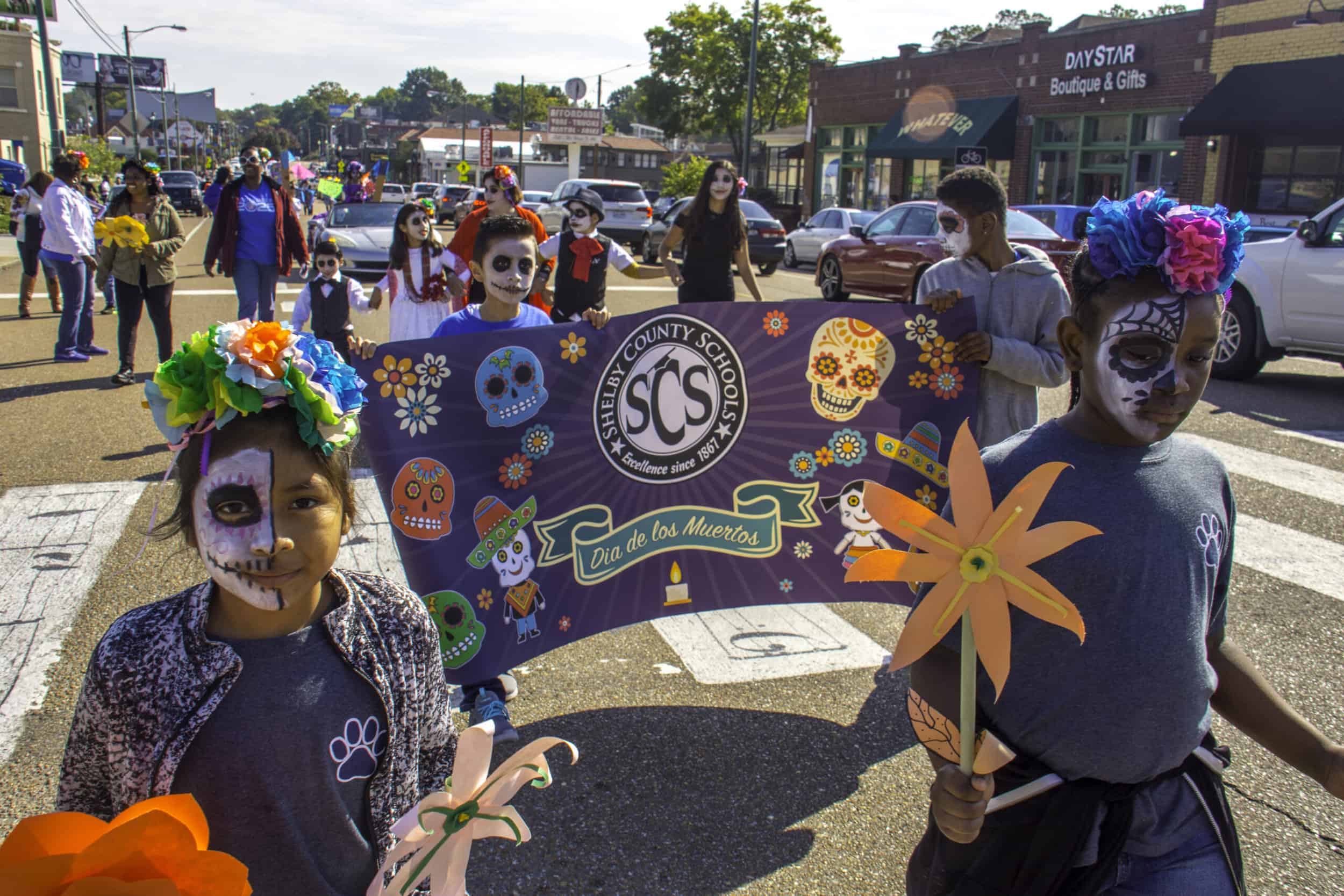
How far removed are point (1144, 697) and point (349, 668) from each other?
1.32m

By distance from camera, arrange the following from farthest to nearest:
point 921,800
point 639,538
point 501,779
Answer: point 639,538
point 921,800
point 501,779

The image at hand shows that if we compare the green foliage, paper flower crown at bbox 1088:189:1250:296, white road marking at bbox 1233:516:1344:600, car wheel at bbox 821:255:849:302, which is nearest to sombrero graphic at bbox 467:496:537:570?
paper flower crown at bbox 1088:189:1250:296

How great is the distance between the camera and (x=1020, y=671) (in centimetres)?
191

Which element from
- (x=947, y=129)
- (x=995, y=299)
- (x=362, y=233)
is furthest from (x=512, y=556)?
(x=947, y=129)

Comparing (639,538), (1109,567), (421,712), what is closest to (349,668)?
(421,712)

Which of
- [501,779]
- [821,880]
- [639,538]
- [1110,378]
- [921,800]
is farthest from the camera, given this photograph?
[639,538]

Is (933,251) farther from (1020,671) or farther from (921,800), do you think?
(1020,671)

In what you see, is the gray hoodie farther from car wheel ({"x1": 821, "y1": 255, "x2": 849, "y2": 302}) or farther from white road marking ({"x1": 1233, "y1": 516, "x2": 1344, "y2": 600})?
car wheel ({"x1": 821, "y1": 255, "x2": 849, "y2": 302})

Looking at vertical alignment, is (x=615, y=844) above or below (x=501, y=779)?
below

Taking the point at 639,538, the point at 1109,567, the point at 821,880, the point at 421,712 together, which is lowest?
the point at 821,880

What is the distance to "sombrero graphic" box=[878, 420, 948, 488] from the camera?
4156 mm

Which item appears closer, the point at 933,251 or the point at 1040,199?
the point at 933,251

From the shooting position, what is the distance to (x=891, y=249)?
16.8m

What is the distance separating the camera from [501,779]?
5.01ft
